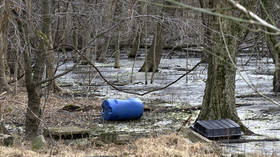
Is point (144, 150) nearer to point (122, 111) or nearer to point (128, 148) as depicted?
point (128, 148)

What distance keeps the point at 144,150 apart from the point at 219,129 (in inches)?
75.7

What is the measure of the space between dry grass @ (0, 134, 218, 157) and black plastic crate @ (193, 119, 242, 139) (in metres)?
0.63

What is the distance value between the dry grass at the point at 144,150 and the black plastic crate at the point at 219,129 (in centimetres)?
63

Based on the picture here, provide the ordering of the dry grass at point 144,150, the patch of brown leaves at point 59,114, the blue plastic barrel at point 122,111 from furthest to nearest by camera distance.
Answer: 1. the blue plastic barrel at point 122,111
2. the patch of brown leaves at point 59,114
3. the dry grass at point 144,150

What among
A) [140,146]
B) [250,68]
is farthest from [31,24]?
[250,68]

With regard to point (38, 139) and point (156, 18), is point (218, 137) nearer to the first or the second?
point (156, 18)

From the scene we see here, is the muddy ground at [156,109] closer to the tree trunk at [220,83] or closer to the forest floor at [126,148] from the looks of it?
the forest floor at [126,148]

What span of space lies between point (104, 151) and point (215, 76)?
10.1ft

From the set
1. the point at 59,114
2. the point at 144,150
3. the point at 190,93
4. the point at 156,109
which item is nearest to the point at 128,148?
the point at 144,150

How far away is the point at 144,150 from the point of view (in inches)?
320

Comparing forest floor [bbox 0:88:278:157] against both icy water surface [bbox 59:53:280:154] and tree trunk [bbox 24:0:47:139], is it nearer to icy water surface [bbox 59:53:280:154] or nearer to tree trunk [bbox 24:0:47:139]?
tree trunk [bbox 24:0:47:139]

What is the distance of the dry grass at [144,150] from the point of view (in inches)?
301

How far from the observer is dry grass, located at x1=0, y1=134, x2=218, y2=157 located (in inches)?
301

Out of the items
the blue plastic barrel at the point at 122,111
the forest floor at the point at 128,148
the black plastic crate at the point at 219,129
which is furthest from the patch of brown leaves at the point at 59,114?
the black plastic crate at the point at 219,129
